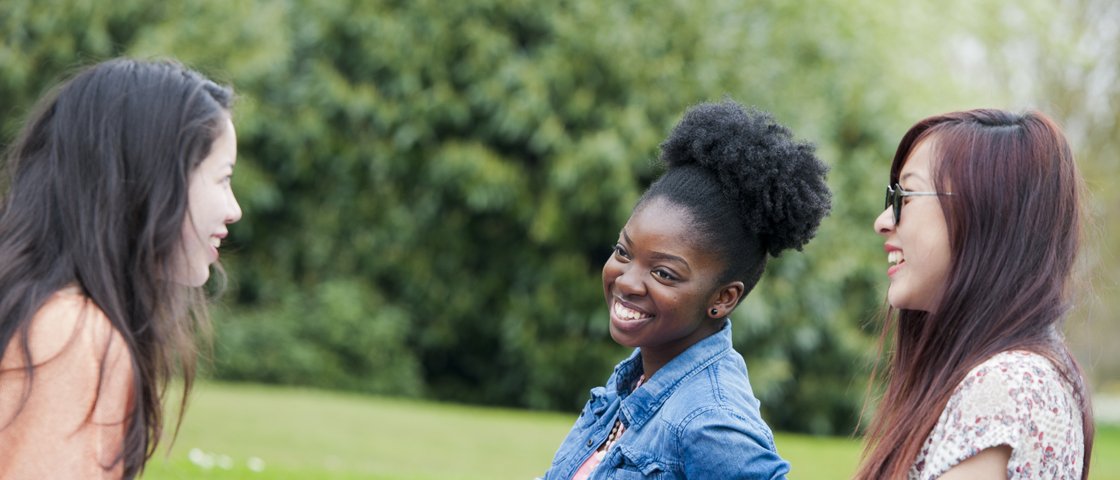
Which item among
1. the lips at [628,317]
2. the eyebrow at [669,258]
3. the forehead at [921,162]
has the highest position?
the forehead at [921,162]

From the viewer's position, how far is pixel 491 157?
11344 millimetres

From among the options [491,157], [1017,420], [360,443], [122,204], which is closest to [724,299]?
[1017,420]

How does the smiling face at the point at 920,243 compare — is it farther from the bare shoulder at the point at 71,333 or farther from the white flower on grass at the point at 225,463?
the white flower on grass at the point at 225,463

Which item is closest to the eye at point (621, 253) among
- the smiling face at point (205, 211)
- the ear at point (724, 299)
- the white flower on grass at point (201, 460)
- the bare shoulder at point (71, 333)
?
the ear at point (724, 299)

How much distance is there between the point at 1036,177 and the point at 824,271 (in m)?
8.69

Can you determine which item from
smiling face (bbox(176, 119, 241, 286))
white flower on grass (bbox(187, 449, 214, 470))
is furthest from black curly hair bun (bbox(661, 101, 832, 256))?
white flower on grass (bbox(187, 449, 214, 470))

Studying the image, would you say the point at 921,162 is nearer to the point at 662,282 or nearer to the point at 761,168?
the point at 761,168

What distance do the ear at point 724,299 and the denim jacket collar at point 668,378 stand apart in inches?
2.8

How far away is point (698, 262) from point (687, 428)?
40cm

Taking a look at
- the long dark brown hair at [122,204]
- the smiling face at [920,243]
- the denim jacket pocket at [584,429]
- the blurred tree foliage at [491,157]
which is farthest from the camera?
the blurred tree foliage at [491,157]

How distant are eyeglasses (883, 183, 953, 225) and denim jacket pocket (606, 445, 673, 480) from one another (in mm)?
782

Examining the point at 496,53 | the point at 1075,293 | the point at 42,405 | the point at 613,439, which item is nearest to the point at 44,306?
the point at 42,405

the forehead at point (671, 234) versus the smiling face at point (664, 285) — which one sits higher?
the forehead at point (671, 234)

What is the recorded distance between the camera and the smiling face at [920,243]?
271 centimetres
